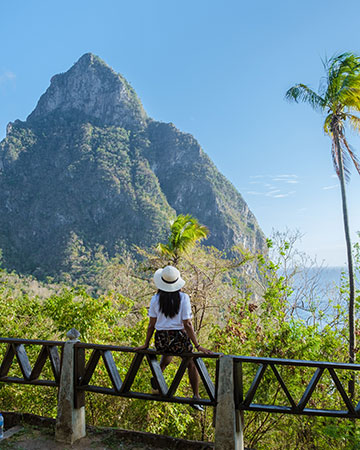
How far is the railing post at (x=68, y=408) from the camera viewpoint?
147 inches

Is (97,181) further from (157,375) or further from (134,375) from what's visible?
(157,375)

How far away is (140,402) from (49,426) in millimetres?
3260

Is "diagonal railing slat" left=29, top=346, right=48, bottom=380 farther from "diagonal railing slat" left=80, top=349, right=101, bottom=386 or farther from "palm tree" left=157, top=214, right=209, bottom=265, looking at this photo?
"palm tree" left=157, top=214, right=209, bottom=265

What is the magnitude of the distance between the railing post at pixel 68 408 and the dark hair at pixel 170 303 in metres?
1.05

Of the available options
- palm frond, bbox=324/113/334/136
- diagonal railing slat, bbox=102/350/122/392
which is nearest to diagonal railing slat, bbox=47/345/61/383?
diagonal railing slat, bbox=102/350/122/392

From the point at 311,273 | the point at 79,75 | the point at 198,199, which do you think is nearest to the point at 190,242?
the point at 311,273

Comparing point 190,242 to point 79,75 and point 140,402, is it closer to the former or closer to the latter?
point 140,402

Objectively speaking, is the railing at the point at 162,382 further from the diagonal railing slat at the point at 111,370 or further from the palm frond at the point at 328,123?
the palm frond at the point at 328,123

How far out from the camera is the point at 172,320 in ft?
12.3

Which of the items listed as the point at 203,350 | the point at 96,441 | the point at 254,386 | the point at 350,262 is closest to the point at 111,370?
the point at 96,441

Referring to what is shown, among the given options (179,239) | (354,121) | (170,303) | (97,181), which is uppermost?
(97,181)

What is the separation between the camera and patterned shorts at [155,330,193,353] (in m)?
3.66

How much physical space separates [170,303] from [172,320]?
18 cm

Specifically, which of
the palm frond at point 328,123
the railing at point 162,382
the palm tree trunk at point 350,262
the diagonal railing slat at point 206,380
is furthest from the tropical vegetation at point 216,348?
the palm frond at point 328,123
